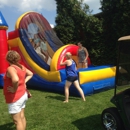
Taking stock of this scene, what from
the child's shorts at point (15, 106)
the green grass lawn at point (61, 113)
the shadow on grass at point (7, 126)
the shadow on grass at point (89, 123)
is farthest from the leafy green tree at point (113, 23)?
the child's shorts at point (15, 106)

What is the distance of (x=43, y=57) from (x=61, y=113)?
3.39 meters

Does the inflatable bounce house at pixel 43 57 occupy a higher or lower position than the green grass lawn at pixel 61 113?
higher

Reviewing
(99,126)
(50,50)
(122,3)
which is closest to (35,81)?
(50,50)

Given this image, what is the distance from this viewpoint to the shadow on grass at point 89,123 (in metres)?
3.48

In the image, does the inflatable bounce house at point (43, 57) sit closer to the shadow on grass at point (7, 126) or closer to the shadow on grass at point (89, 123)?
the shadow on grass at point (89, 123)

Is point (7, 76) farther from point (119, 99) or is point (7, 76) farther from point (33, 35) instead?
point (33, 35)

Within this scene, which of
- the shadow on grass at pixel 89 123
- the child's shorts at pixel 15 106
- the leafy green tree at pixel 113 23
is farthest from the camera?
the leafy green tree at pixel 113 23

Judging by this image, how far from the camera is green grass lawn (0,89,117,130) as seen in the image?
3.64m

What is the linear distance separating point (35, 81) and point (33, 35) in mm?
1853

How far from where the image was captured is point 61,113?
433 centimetres

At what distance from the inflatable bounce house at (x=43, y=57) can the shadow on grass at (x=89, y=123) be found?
168cm

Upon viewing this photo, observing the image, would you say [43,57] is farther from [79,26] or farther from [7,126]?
[79,26]

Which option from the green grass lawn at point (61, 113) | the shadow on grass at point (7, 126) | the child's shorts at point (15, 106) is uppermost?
the child's shorts at point (15, 106)

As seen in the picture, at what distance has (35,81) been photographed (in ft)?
23.0
